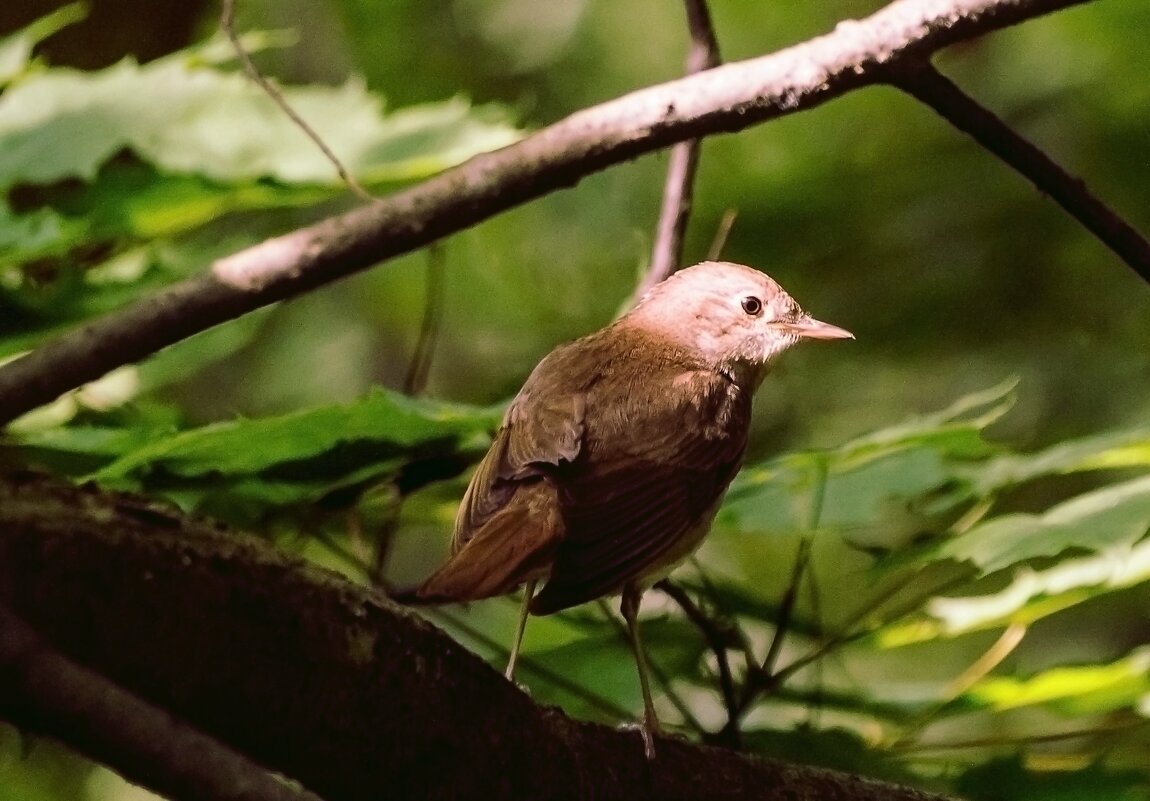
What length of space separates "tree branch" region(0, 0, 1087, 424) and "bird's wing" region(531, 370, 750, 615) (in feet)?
1.19

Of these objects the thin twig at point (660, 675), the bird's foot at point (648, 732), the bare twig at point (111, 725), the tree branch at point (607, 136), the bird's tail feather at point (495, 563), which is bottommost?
the bare twig at point (111, 725)

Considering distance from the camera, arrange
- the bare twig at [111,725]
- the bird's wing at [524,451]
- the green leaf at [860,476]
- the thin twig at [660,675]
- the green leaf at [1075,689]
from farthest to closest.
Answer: the thin twig at [660,675] → the green leaf at [1075,689] → the green leaf at [860,476] → the bird's wing at [524,451] → the bare twig at [111,725]

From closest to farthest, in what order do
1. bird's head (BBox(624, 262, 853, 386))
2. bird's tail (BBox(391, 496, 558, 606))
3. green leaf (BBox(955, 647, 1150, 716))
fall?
1. bird's tail (BBox(391, 496, 558, 606))
2. green leaf (BBox(955, 647, 1150, 716))
3. bird's head (BBox(624, 262, 853, 386))

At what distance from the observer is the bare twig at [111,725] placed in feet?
2.94

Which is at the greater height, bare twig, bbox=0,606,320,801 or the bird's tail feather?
the bird's tail feather

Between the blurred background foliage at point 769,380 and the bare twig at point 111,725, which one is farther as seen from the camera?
the blurred background foliage at point 769,380

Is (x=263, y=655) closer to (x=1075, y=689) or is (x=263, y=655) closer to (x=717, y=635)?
(x=717, y=635)

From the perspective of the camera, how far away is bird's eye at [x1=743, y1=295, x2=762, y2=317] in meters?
2.40

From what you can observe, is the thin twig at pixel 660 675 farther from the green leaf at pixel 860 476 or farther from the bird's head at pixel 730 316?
the bird's head at pixel 730 316

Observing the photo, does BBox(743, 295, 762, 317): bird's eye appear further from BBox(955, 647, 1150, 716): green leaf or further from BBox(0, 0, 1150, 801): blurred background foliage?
BBox(955, 647, 1150, 716): green leaf

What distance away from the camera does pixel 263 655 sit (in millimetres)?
1183

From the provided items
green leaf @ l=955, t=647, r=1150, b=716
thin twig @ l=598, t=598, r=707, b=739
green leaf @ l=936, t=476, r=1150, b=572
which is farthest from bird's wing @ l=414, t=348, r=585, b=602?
green leaf @ l=955, t=647, r=1150, b=716

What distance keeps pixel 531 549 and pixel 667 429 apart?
0.37 m

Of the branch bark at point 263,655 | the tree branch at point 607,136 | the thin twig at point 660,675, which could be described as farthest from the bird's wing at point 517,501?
the thin twig at point 660,675
